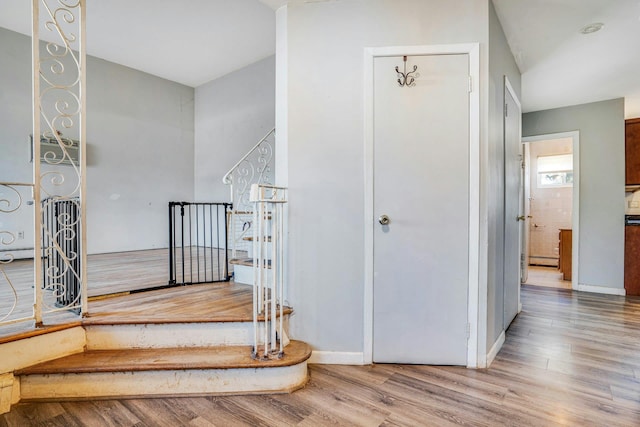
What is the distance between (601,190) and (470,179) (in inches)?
139

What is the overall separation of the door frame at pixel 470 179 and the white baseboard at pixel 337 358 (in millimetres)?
58

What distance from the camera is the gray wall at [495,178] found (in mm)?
2398

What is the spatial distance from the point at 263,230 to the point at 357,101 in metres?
1.16

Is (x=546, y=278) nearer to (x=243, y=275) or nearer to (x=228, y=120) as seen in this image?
(x=243, y=275)

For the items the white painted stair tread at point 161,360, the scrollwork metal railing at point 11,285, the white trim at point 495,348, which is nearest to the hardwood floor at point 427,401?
the white trim at point 495,348

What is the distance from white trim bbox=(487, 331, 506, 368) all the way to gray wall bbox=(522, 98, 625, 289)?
→ 2743mm

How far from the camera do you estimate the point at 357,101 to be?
2.38 metres

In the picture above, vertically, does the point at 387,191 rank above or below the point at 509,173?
below

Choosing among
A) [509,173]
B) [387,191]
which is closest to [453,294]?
[387,191]

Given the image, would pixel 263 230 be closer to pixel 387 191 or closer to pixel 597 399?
pixel 387 191

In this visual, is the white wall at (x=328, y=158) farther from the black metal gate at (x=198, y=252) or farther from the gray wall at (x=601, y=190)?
the gray wall at (x=601, y=190)

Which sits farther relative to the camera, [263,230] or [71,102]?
[71,102]

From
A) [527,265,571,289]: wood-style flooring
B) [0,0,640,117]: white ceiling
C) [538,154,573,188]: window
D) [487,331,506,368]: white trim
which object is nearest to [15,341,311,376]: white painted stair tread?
Result: [487,331,506,368]: white trim

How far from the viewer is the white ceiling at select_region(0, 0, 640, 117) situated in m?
2.62
